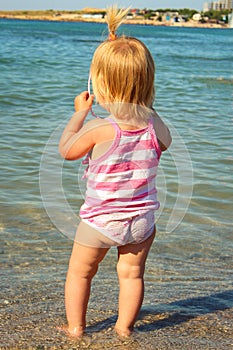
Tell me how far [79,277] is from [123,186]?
1.53ft

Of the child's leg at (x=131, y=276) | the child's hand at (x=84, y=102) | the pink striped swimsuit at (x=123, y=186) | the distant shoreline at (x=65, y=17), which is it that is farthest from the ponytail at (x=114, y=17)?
the distant shoreline at (x=65, y=17)

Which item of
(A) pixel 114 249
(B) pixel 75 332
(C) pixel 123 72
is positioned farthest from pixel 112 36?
(A) pixel 114 249

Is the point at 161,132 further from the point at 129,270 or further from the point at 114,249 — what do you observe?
the point at 114,249

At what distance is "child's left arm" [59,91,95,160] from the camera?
98.1 inches

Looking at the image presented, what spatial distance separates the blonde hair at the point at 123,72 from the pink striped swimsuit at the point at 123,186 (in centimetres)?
12

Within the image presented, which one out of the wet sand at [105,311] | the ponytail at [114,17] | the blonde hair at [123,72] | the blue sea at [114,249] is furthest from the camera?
the blue sea at [114,249]

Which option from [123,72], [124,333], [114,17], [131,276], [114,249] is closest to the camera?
[123,72]

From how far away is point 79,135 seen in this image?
2.50 metres

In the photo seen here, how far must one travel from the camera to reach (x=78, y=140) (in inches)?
98.3

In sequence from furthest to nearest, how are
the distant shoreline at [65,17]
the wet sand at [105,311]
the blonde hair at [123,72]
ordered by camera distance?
the distant shoreline at [65,17] → the wet sand at [105,311] → the blonde hair at [123,72]

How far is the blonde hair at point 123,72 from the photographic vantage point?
2.42 m

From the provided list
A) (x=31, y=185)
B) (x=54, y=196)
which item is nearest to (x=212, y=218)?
(x=54, y=196)

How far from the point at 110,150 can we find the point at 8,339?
983 mm

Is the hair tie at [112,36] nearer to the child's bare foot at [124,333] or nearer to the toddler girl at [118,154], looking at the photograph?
the toddler girl at [118,154]
